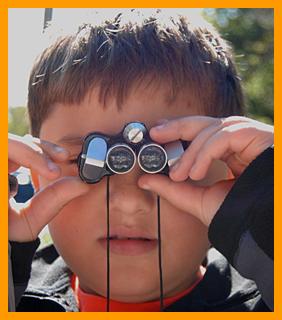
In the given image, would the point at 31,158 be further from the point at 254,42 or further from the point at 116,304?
the point at 254,42

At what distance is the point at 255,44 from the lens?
13328 millimetres

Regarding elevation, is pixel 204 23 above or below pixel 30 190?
above

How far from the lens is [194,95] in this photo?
178cm

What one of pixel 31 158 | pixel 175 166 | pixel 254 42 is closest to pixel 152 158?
pixel 175 166

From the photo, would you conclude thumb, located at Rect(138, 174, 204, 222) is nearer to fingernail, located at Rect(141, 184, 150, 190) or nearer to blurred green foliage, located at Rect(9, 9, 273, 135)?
fingernail, located at Rect(141, 184, 150, 190)

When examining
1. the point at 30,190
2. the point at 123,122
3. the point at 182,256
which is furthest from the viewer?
the point at 30,190

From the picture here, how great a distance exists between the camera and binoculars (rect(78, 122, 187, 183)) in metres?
1.46

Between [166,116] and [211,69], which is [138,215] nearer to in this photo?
[166,116]

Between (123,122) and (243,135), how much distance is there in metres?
0.35

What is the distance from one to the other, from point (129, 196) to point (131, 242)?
0.14 meters

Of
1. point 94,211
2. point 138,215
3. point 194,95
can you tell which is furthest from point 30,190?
point 194,95

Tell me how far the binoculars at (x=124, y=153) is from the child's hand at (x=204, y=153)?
0.08 feet

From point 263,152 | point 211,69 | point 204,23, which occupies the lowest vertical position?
point 263,152

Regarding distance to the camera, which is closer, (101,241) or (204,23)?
(101,241)
